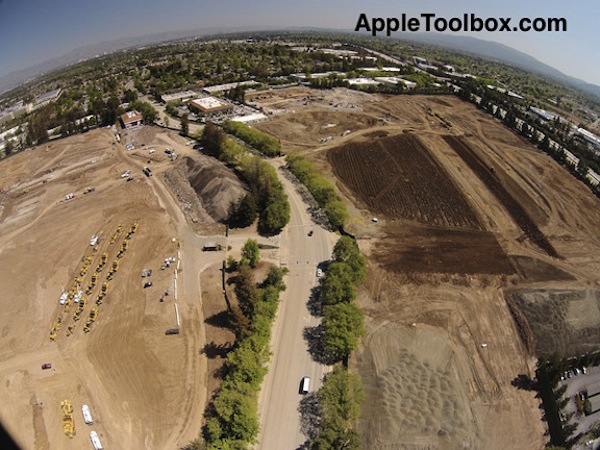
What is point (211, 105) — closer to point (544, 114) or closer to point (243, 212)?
point (243, 212)

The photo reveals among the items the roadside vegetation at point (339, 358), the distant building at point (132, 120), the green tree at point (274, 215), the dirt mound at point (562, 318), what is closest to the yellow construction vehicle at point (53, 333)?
the green tree at point (274, 215)

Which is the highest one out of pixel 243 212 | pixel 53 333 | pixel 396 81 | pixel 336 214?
pixel 396 81

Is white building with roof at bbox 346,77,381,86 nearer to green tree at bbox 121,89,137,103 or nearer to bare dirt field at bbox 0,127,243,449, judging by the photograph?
green tree at bbox 121,89,137,103

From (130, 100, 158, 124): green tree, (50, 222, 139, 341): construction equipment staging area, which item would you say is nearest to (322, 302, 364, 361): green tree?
(50, 222, 139, 341): construction equipment staging area

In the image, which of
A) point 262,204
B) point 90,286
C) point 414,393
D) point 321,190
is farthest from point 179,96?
point 414,393

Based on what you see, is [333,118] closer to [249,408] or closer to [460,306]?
[460,306]

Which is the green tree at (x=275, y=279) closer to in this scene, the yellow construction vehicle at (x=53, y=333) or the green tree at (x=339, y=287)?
the green tree at (x=339, y=287)

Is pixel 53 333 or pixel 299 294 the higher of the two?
pixel 299 294
